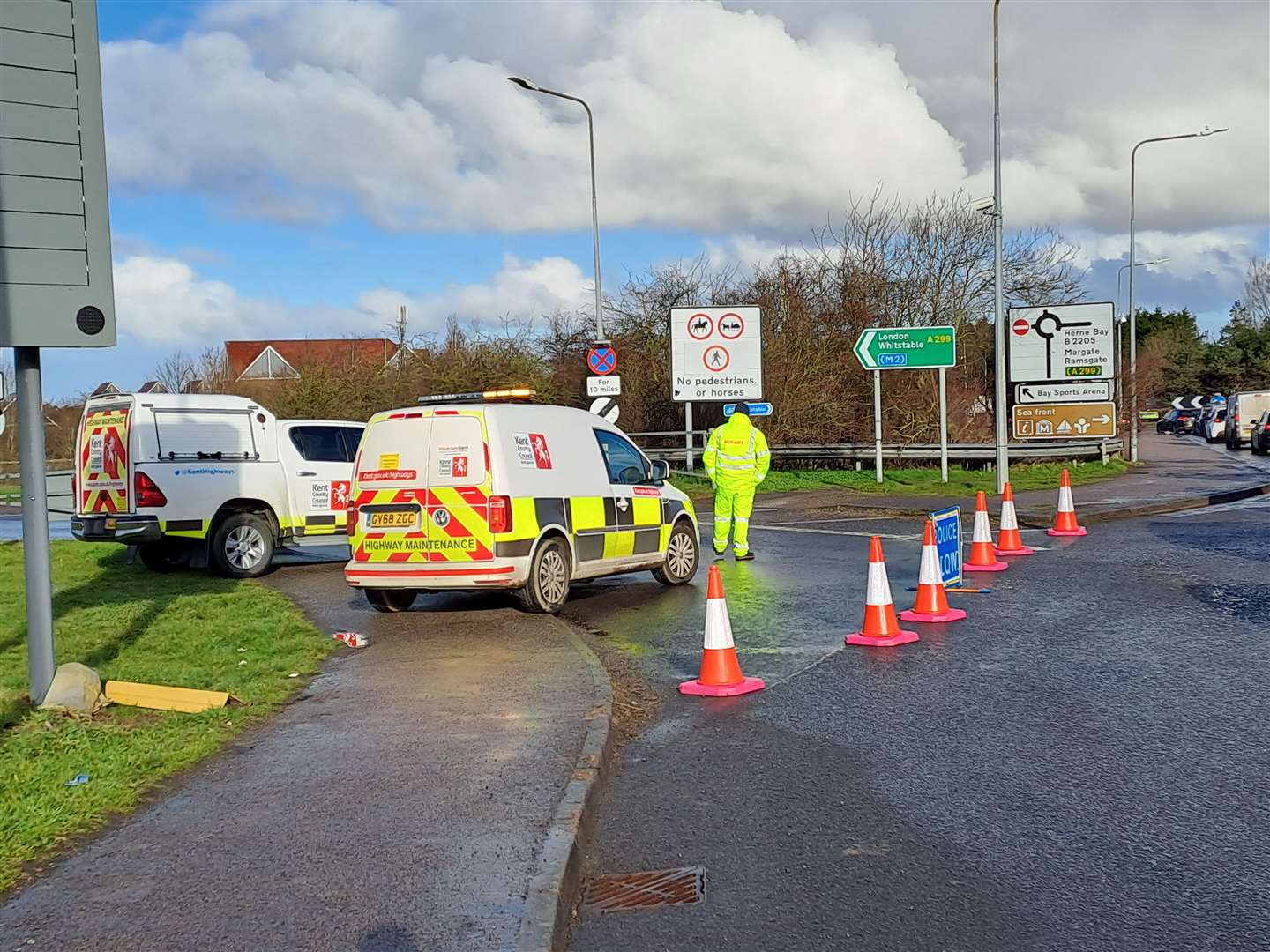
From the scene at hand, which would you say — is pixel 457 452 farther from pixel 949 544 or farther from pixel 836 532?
pixel 836 532

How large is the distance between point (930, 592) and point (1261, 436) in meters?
36.0

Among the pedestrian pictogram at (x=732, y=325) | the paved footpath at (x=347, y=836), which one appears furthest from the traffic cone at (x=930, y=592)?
the pedestrian pictogram at (x=732, y=325)

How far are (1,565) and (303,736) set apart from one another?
1054 cm

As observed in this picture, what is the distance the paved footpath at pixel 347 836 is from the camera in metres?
4.03

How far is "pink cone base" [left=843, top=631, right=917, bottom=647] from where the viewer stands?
9258 mm

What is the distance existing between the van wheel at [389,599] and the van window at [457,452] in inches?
Result: 55.7

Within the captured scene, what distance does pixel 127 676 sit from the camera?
7852mm

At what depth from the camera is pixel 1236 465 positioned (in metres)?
33.1

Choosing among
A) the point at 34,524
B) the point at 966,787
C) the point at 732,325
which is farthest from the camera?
the point at 732,325

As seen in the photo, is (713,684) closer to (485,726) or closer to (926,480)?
(485,726)

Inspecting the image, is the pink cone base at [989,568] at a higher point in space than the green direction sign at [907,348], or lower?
lower

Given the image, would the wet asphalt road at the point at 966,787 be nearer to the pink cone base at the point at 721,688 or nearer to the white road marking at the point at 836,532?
the pink cone base at the point at 721,688

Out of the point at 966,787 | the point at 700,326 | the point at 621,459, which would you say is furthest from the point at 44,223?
the point at 700,326

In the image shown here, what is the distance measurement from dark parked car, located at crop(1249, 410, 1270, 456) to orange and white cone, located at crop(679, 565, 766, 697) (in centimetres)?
3844
